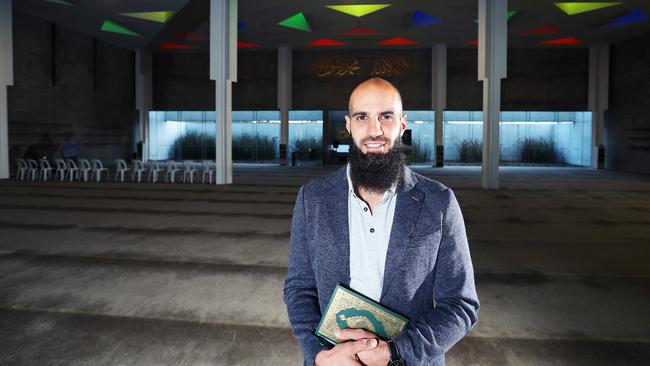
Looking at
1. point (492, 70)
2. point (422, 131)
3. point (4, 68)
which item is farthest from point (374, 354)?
point (422, 131)

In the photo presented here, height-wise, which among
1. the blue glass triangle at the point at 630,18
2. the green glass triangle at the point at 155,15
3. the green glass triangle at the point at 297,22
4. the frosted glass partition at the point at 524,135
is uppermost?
the green glass triangle at the point at 297,22

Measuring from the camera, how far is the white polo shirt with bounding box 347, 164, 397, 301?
1.74 m

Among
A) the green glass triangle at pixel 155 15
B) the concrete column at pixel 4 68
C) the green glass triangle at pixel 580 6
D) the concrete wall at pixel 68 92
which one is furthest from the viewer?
the green glass triangle at pixel 155 15

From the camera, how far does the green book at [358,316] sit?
5.29 ft

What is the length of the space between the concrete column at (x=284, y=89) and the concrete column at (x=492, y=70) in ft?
43.9

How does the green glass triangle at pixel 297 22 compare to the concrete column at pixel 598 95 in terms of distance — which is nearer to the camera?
the green glass triangle at pixel 297 22

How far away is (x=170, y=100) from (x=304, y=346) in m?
27.9

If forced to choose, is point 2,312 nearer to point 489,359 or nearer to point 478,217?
point 489,359

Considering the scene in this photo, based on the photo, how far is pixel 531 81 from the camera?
2616 cm

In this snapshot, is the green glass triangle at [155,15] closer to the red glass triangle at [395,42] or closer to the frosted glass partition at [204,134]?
the frosted glass partition at [204,134]

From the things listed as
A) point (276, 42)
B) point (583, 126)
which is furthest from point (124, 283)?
point (583, 126)

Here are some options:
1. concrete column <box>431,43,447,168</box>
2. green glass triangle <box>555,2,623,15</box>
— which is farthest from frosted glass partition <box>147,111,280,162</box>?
green glass triangle <box>555,2,623,15</box>

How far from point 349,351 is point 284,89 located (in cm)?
2552

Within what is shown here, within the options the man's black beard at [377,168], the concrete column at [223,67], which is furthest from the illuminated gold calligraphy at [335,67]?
the man's black beard at [377,168]
